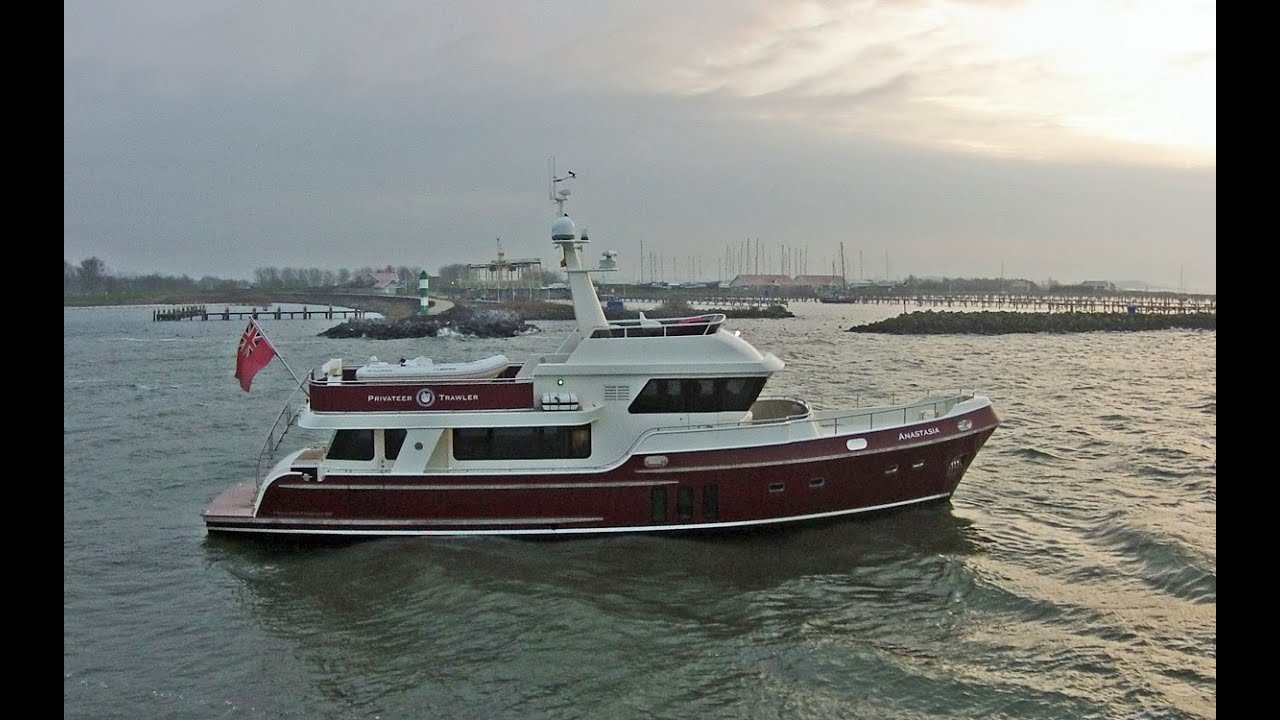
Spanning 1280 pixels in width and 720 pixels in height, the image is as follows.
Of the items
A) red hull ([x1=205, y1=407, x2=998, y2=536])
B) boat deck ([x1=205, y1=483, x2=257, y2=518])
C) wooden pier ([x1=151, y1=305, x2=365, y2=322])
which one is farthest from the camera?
wooden pier ([x1=151, y1=305, x2=365, y2=322])

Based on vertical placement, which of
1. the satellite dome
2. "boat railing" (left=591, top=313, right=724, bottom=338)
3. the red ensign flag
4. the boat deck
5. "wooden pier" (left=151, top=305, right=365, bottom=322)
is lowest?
the boat deck

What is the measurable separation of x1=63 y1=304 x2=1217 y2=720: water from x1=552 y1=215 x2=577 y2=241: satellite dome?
506 cm

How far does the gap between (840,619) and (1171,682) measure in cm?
348

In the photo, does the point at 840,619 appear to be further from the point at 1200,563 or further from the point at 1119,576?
the point at 1200,563

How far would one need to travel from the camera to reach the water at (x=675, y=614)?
8617 millimetres

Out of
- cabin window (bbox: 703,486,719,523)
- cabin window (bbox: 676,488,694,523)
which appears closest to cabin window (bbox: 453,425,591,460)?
cabin window (bbox: 676,488,694,523)

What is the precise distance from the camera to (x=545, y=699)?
8.54 meters

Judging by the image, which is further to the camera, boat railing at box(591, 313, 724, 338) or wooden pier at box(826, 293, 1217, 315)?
wooden pier at box(826, 293, 1217, 315)

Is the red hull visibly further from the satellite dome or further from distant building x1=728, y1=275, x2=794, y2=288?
distant building x1=728, y1=275, x2=794, y2=288

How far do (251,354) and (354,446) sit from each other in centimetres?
204

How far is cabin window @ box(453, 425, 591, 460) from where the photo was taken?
12781 millimetres

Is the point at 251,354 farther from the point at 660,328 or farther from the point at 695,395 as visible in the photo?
the point at 695,395

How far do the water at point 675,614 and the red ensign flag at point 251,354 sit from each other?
103 inches
